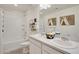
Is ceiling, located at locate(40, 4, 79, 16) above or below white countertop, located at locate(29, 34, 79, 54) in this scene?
above

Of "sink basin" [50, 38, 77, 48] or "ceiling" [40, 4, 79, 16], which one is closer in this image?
"sink basin" [50, 38, 77, 48]

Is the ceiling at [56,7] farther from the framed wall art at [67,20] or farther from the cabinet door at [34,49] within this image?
the cabinet door at [34,49]

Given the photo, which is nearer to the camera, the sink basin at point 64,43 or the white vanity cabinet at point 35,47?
the sink basin at point 64,43

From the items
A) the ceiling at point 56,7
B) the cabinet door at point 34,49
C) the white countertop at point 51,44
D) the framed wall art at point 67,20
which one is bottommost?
the cabinet door at point 34,49

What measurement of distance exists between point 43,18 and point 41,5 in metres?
Result: 0.20

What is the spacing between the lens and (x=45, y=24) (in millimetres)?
1661

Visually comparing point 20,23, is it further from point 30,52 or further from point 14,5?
point 30,52

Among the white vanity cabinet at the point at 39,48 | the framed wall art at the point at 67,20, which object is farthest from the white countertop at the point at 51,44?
the framed wall art at the point at 67,20

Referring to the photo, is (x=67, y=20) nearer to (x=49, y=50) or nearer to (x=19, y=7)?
(x=49, y=50)

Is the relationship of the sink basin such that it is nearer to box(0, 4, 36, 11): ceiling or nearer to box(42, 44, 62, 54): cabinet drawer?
box(42, 44, 62, 54): cabinet drawer

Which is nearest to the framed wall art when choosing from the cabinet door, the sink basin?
the sink basin

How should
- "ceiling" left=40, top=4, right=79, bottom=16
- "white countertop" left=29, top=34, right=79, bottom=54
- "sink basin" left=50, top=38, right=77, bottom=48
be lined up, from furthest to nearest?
1. "ceiling" left=40, top=4, right=79, bottom=16
2. "sink basin" left=50, top=38, right=77, bottom=48
3. "white countertop" left=29, top=34, right=79, bottom=54

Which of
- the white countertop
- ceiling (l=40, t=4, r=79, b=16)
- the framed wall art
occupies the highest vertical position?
ceiling (l=40, t=4, r=79, b=16)
